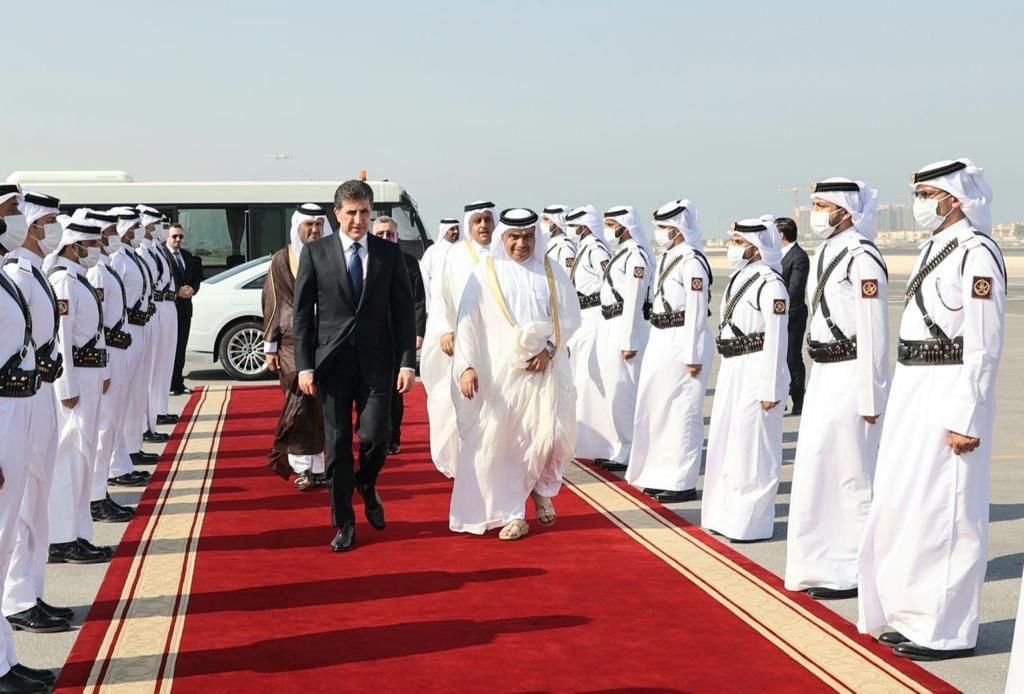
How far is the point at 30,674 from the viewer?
5430 millimetres

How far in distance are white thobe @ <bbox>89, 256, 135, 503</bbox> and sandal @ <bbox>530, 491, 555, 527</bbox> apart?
2.83 meters

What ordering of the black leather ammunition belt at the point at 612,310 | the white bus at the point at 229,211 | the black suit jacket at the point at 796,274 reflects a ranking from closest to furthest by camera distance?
the black leather ammunition belt at the point at 612,310
the black suit jacket at the point at 796,274
the white bus at the point at 229,211

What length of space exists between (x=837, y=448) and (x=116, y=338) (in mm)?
4834

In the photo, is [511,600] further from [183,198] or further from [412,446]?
[183,198]

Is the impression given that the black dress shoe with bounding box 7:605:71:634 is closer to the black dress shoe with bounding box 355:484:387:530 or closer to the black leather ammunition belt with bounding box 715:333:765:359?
the black dress shoe with bounding box 355:484:387:530

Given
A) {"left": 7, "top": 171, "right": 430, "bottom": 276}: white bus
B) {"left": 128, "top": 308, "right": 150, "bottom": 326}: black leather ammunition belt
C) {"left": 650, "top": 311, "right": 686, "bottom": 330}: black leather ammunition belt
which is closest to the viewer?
{"left": 650, "top": 311, "right": 686, "bottom": 330}: black leather ammunition belt

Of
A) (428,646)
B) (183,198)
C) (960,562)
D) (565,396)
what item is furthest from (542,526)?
(183,198)

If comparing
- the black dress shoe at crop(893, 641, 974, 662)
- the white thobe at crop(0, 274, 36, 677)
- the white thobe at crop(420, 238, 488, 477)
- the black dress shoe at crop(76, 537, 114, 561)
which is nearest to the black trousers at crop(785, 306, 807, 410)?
the white thobe at crop(420, 238, 488, 477)

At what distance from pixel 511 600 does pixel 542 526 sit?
1.95 metres

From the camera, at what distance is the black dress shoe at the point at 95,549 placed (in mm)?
7780

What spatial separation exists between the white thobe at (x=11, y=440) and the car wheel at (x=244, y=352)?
40.8 ft

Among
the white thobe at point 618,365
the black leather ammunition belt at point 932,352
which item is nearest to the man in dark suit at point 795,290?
the white thobe at point 618,365

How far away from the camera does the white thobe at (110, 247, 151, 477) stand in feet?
33.9

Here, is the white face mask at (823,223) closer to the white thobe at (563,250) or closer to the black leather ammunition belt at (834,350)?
the black leather ammunition belt at (834,350)
